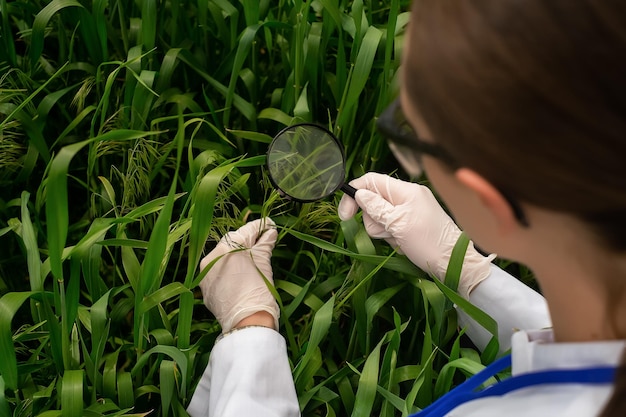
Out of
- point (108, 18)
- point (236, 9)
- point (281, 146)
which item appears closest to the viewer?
A: point (281, 146)

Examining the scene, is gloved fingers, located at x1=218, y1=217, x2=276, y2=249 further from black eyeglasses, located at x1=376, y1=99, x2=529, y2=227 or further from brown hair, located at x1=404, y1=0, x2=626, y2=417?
brown hair, located at x1=404, y1=0, x2=626, y2=417

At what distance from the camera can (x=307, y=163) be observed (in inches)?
51.1

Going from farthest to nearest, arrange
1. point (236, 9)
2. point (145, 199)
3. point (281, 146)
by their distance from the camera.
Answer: point (236, 9), point (145, 199), point (281, 146)

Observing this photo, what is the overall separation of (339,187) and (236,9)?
48 cm

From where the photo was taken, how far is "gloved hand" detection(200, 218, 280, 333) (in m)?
1.31

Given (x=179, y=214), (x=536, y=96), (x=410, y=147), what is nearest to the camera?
(x=536, y=96)

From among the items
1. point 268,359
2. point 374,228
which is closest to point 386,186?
point 374,228

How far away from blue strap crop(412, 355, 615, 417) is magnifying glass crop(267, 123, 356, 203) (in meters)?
0.49

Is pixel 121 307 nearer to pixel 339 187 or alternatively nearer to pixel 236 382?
pixel 236 382

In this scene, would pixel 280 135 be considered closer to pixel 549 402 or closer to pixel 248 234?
pixel 248 234

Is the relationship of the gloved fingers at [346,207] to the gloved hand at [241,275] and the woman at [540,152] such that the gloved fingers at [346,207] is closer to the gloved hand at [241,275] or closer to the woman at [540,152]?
the gloved hand at [241,275]

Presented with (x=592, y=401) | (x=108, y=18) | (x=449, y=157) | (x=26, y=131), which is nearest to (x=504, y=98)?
(x=449, y=157)

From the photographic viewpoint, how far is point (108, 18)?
1.67m

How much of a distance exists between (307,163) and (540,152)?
0.77 metres
